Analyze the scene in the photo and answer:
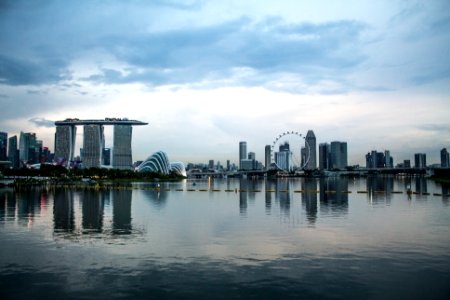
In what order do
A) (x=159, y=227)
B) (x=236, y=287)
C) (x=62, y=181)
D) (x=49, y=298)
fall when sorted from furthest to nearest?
(x=62, y=181), (x=159, y=227), (x=236, y=287), (x=49, y=298)

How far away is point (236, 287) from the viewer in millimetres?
20625

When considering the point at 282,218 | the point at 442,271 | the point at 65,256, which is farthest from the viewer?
the point at 282,218

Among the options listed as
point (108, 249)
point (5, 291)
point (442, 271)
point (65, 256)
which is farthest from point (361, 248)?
point (5, 291)

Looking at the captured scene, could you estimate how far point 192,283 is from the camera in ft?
70.2

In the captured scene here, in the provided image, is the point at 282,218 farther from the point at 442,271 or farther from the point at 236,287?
the point at 236,287

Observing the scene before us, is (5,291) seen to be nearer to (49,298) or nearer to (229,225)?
(49,298)

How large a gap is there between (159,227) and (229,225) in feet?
23.7

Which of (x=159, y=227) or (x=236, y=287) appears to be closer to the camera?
(x=236, y=287)

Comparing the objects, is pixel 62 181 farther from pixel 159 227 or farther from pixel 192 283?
pixel 192 283

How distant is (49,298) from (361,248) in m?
21.3

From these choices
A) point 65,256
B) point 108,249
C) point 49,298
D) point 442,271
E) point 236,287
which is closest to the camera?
point 49,298

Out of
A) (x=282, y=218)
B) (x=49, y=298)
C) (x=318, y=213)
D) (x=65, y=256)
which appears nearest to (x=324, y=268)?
(x=49, y=298)

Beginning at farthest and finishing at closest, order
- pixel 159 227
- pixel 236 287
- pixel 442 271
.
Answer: pixel 159 227 < pixel 442 271 < pixel 236 287

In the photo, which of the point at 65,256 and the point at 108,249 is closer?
the point at 65,256
